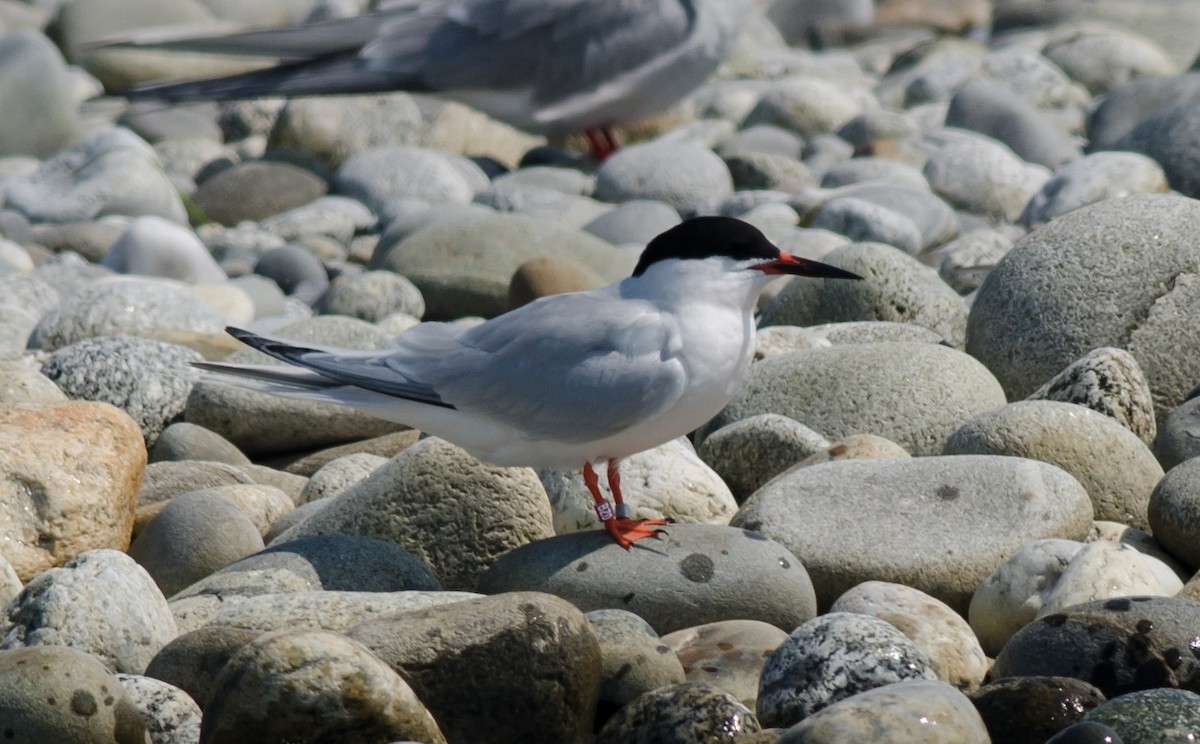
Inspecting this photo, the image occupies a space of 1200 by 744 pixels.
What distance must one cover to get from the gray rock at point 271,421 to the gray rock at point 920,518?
71.5 inches

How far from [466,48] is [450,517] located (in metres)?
6.13

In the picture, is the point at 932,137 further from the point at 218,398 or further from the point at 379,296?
the point at 218,398

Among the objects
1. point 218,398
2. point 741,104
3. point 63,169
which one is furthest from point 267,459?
point 741,104

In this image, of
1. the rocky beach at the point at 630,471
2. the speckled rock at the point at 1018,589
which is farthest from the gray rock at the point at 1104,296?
the speckled rock at the point at 1018,589

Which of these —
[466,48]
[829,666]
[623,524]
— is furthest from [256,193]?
[829,666]

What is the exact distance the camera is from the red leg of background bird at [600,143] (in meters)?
10.3

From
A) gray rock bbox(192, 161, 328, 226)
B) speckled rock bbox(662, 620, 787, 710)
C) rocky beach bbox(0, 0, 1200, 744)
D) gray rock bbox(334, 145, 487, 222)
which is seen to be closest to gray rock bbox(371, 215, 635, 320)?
rocky beach bbox(0, 0, 1200, 744)

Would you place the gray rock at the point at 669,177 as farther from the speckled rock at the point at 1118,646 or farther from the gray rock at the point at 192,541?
the speckled rock at the point at 1118,646

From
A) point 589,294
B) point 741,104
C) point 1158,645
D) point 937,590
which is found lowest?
point 741,104

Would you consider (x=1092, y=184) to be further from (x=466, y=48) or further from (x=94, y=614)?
(x=94, y=614)

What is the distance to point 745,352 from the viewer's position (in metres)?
4.12

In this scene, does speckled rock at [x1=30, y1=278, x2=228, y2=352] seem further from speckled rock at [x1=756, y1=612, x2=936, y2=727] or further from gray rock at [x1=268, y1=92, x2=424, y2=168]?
gray rock at [x1=268, y1=92, x2=424, y2=168]

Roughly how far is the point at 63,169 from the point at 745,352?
661 cm

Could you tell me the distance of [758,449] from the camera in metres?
4.95
